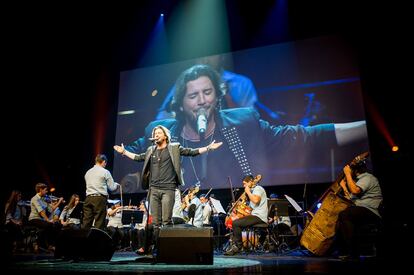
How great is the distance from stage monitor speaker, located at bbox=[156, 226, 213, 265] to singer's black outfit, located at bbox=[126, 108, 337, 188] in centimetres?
460

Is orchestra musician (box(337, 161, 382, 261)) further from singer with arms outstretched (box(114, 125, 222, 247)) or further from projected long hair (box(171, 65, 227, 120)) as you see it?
projected long hair (box(171, 65, 227, 120))

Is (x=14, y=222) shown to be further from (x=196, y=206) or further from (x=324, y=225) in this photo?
(x=324, y=225)

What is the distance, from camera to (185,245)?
389cm

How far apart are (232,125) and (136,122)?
117 inches

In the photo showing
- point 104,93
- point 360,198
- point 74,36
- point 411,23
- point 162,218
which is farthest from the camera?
point 104,93

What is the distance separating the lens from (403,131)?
9047 mm

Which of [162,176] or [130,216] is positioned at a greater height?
[162,176]

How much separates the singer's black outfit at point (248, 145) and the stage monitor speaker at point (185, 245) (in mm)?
4599

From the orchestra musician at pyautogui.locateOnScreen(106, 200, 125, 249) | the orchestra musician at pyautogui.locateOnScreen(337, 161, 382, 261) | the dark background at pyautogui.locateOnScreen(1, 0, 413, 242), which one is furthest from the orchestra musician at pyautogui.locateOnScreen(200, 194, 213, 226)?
the orchestra musician at pyautogui.locateOnScreen(337, 161, 382, 261)

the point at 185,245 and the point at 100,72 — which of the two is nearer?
the point at 185,245

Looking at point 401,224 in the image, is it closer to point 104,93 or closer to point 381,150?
point 381,150

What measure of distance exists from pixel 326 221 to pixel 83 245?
352 centimetres

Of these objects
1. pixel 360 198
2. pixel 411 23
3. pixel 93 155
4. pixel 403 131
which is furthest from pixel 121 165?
pixel 411 23

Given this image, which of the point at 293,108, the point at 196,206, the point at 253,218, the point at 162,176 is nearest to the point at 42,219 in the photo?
the point at 196,206
